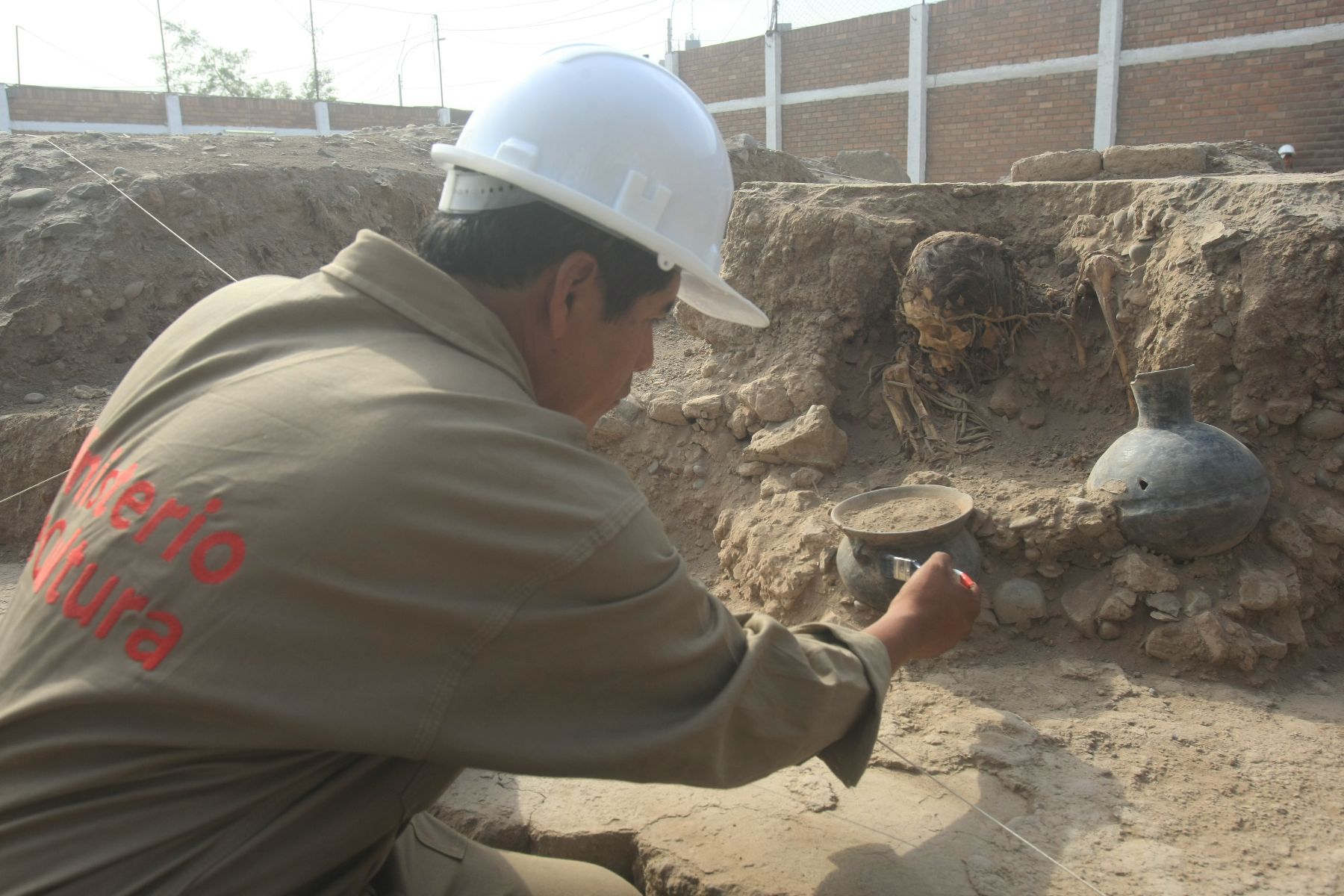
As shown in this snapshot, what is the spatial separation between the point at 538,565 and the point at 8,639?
664mm

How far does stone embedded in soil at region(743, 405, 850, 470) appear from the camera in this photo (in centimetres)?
409

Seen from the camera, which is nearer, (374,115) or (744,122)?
(744,122)

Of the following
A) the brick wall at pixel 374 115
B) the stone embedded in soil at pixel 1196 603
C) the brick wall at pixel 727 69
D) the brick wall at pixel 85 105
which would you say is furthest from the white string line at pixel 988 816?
the brick wall at pixel 85 105

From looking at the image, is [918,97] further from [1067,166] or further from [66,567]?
[66,567]

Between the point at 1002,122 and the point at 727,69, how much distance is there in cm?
549

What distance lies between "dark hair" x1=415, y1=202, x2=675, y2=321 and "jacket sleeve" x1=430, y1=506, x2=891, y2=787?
1.44 ft

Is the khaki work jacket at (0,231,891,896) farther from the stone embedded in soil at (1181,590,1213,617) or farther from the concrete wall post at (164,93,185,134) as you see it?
the concrete wall post at (164,93,185,134)

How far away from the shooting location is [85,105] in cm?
1575

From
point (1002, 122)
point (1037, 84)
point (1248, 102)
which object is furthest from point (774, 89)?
point (1248, 102)

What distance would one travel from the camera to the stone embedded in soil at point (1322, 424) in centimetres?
331

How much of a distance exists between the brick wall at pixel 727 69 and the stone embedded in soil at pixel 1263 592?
14915mm

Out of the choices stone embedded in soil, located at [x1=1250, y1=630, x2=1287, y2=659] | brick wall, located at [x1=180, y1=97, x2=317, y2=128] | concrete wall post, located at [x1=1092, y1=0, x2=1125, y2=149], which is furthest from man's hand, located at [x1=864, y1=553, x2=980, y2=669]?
brick wall, located at [x1=180, y1=97, x2=317, y2=128]

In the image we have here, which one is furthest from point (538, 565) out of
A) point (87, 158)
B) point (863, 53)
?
point (863, 53)

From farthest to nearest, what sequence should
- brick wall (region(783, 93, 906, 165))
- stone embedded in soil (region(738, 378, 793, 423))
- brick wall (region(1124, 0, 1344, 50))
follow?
brick wall (region(783, 93, 906, 165)) → brick wall (region(1124, 0, 1344, 50)) → stone embedded in soil (region(738, 378, 793, 423))
